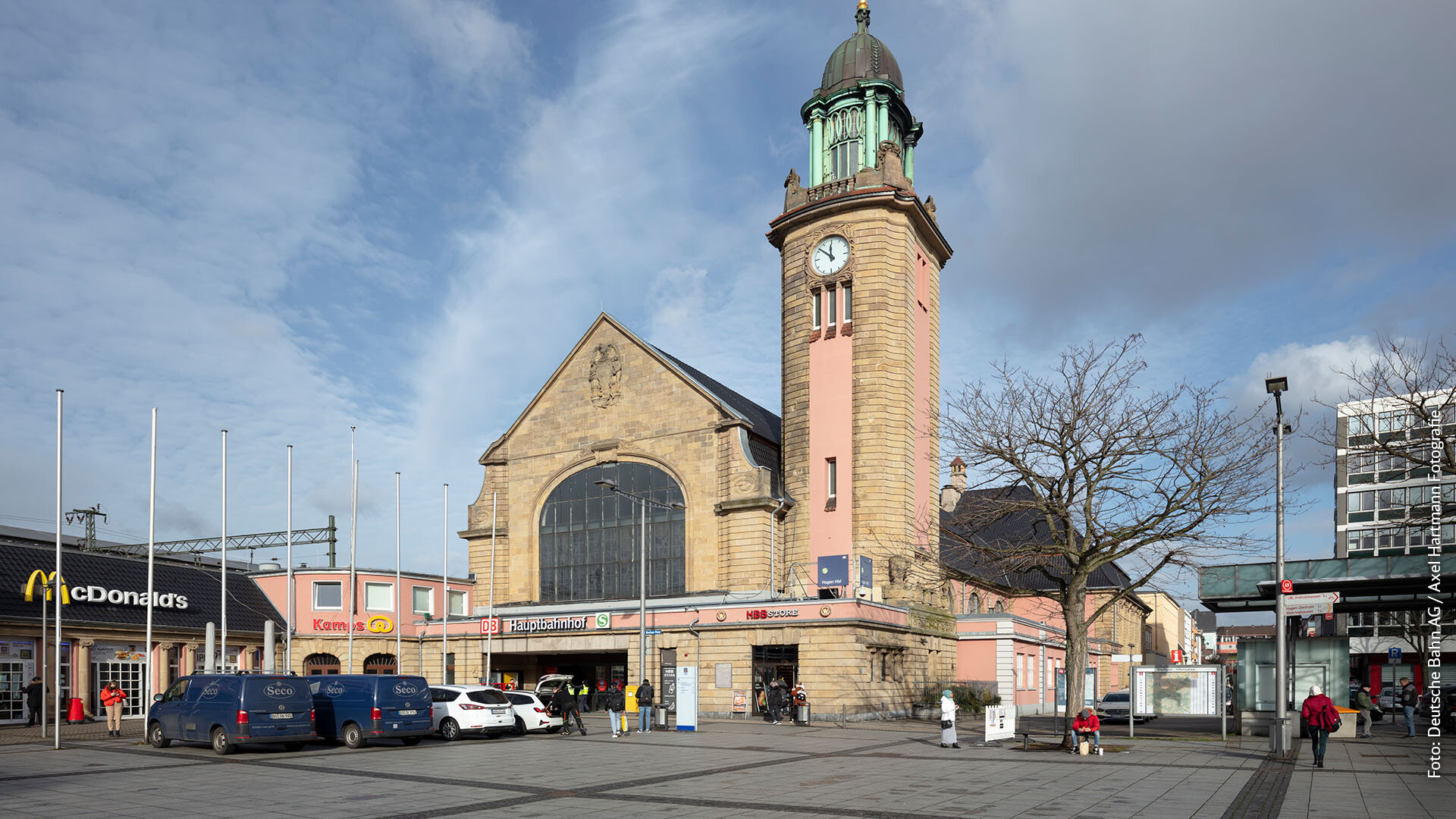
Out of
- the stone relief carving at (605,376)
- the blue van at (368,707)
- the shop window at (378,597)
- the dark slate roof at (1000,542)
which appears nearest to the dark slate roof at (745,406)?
the stone relief carving at (605,376)

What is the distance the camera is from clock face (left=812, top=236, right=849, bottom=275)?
163 ft

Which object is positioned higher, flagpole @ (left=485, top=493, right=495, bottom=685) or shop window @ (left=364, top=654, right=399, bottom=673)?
flagpole @ (left=485, top=493, right=495, bottom=685)

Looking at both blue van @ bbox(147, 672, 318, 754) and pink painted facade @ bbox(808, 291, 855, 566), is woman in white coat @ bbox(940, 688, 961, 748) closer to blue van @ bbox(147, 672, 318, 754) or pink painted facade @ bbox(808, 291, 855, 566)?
blue van @ bbox(147, 672, 318, 754)

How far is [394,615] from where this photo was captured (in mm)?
54688

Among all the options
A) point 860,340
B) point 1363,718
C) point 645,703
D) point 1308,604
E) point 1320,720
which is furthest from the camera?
point 860,340

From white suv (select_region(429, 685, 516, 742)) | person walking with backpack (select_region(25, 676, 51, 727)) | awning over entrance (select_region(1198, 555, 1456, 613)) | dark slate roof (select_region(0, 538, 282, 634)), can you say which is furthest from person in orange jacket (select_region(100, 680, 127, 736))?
awning over entrance (select_region(1198, 555, 1456, 613))

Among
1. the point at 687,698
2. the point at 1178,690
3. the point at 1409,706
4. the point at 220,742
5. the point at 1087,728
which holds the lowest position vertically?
the point at 1178,690

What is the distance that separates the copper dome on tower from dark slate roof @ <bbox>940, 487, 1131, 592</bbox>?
822 inches

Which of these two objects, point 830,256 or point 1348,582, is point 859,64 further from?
point 1348,582

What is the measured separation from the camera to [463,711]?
3166 centimetres

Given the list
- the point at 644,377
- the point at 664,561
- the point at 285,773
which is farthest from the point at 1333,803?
the point at 644,377

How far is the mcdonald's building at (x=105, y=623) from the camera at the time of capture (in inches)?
1586

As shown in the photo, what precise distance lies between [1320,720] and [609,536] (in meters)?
34.7

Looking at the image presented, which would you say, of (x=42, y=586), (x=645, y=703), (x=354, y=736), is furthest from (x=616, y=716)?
(x=42, y=586)
